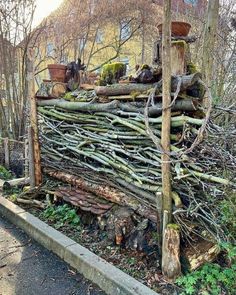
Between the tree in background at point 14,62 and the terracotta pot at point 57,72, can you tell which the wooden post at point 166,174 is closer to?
the terracotta pot at point 57,72

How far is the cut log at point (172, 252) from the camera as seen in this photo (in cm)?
230

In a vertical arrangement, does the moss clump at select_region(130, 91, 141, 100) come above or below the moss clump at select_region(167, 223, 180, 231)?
above

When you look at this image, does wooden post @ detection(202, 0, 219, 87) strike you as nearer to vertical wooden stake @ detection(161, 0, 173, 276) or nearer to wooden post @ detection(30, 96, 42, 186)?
wooden post @ detection(30, 96, 42, 186)

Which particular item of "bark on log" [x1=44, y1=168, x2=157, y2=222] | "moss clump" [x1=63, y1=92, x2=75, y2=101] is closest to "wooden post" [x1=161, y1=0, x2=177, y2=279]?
"bark on log" [x1=44, y1=168, x2=157, y2=222]

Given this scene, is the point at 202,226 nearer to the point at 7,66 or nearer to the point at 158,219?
the point at 158,219

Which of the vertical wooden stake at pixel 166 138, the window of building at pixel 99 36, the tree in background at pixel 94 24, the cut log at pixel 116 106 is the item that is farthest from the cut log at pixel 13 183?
the window of building at pixel 99 36

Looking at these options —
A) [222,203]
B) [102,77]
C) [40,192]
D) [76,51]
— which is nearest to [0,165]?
[40,192]

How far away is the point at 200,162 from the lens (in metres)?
2.46

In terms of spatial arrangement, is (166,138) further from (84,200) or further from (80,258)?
(84,200)

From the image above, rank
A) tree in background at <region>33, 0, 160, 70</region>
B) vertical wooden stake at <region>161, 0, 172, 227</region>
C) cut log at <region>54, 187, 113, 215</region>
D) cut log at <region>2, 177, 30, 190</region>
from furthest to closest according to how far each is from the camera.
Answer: tree in background at <region>33, 0, 160, 70</region>
cut log at <region>2, 177, 30, 190</region>
cut log at <region>54, 187, 113, 215</region>
vertical wooden stake at <region>161, 0, 172, 227</region>

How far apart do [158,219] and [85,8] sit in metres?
10.1

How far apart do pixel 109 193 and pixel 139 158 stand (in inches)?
25.5

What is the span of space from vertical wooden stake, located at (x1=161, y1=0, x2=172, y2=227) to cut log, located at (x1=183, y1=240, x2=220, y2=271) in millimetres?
356

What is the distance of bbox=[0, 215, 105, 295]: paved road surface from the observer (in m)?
2.34
